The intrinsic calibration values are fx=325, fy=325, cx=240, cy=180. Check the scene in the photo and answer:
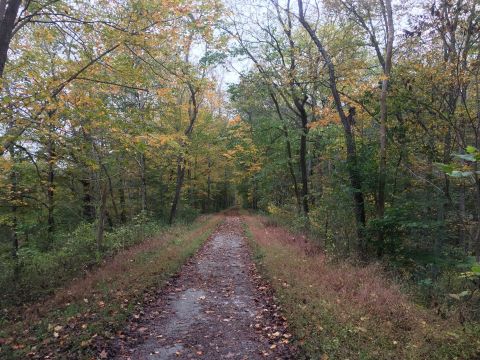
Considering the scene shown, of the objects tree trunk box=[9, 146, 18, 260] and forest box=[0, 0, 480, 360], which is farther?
tree trunk box=[9, 146, 18, 260]

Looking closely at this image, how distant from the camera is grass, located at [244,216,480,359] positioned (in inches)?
177

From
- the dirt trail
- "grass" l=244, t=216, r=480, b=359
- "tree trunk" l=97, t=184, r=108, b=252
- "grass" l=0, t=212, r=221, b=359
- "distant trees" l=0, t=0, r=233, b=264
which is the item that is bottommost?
the dirt trail

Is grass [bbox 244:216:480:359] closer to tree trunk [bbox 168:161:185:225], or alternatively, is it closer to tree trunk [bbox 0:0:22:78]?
tree trunk [bbox 0:0:22:78]

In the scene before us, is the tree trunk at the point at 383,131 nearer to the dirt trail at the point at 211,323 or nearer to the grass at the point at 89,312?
the dirt trail at the point at 211,323

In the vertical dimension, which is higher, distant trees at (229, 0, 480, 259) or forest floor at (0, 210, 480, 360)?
distant trees at (229, 0, 480, 259)

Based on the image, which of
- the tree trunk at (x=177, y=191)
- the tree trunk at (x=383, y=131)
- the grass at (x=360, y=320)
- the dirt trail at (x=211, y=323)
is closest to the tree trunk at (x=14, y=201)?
the dirt trail at (x=211, y=323)

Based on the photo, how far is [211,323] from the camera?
6113 mm

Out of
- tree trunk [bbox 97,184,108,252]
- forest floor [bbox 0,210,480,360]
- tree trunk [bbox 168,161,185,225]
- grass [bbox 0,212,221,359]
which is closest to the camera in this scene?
forest floor [bbox 0,210,480,360]

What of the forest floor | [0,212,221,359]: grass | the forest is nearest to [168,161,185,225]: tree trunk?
the forest

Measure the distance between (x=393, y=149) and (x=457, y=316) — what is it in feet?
20.3

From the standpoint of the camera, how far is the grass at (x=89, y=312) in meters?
4.89

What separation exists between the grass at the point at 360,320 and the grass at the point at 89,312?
303cm

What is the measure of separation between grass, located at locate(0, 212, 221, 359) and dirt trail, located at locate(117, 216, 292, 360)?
1.19 feet

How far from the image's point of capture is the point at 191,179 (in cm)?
3303
